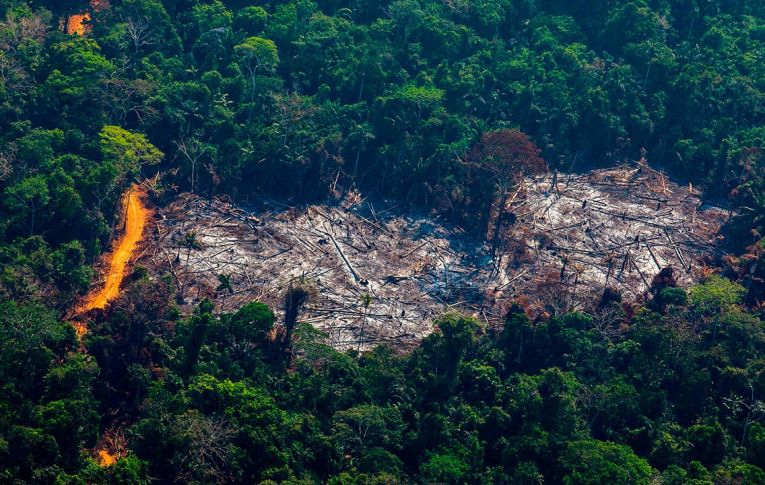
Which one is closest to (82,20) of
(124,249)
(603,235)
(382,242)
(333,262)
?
(124,249)

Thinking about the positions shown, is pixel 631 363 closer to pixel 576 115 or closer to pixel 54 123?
pixel 576 115

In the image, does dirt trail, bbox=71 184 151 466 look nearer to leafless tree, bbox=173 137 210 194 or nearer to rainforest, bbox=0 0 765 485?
rainforest, bbox=0 0 765 485

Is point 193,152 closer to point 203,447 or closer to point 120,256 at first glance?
point 120,256

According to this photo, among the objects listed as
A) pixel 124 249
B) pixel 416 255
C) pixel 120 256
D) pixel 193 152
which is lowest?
pixel 120 256

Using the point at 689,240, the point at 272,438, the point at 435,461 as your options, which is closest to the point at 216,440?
the point at 272,438

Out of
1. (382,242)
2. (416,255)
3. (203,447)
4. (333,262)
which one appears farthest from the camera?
(382,242)

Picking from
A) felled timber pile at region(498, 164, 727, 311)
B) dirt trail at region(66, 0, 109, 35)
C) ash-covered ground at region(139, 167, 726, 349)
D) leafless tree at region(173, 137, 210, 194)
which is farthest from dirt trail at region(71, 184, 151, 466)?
felled timber pile at region(498, 164, 727, 311)
